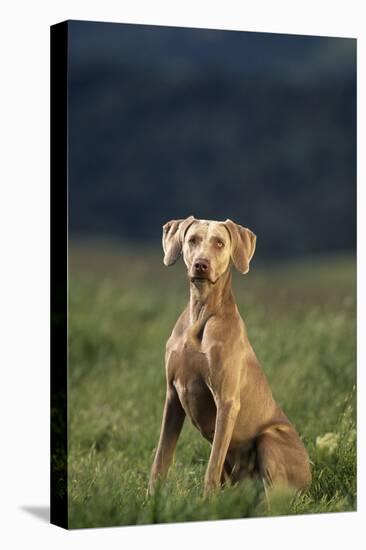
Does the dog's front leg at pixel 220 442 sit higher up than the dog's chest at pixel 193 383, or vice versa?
the dog's chest at pixel 193 383

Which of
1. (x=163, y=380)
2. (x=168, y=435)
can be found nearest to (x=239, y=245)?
(x=168, y=435)

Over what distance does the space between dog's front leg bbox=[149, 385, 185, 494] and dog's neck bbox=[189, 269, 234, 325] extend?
1.67ft

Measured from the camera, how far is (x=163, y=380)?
11727mm

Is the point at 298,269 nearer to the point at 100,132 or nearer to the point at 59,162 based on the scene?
the point at 100,132

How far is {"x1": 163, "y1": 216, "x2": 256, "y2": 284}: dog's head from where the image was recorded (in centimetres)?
796

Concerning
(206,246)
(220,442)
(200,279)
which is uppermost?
(206,246)

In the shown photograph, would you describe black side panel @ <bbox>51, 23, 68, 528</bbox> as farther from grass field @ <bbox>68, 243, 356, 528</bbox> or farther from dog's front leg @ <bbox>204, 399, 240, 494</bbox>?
dog's front leg @ <bbox>204, 399, 240, 494</bbox>

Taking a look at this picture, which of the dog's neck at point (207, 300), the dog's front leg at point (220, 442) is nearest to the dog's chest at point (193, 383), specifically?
the dog's front leg at point (220, 442)

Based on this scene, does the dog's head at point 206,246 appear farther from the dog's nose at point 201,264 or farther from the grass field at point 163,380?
the grass field at point 163,380

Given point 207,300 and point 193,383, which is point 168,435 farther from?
point 207,300

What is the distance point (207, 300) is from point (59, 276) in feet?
3.22

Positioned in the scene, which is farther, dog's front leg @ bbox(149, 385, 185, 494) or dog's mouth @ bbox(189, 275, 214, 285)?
dog's front leg @ bbox(149, 385, 185, 494)

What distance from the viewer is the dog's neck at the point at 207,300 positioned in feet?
26.5

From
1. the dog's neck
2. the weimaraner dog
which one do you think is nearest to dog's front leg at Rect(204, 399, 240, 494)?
the weimaraner dog
